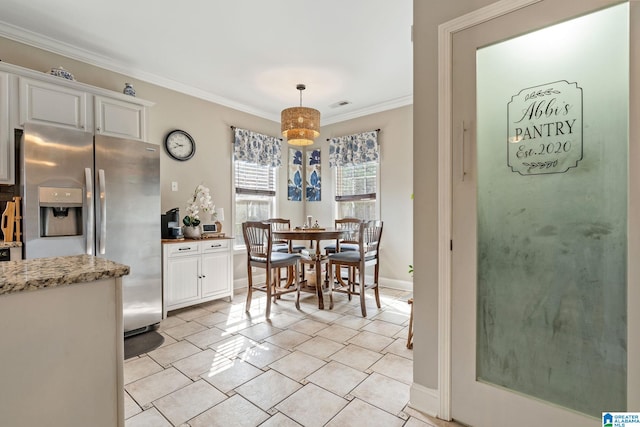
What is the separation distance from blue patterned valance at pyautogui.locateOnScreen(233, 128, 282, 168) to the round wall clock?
0.64 m

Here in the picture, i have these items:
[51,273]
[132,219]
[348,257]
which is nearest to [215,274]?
[132,219]

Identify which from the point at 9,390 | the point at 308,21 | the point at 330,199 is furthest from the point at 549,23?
the point at 330,199

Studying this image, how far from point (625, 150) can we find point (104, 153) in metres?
3.47

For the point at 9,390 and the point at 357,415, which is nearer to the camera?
the point at 9,390

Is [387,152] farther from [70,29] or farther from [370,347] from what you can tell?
[70,29]

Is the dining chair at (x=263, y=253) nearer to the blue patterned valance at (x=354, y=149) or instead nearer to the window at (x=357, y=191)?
the window at (x=357, y=191)

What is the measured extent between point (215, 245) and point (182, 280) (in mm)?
540

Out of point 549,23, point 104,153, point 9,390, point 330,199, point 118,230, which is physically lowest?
point 9,390

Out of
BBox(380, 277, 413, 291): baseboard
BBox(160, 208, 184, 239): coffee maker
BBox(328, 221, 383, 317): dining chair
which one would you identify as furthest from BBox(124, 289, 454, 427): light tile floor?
BBox(380, 277, 413, 291): baseboard

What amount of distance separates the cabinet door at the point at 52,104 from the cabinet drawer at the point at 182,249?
4.45 feet

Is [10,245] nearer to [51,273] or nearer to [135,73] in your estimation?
[51,273]

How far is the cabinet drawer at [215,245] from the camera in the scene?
357 centimetres

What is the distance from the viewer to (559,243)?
55.1 inches

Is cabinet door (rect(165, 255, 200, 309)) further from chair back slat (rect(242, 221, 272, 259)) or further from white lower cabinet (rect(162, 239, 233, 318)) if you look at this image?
chair back slat (rect(242, 221, 272, 259))
